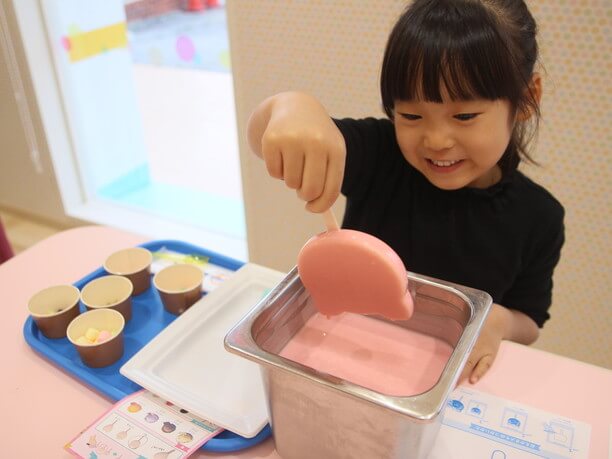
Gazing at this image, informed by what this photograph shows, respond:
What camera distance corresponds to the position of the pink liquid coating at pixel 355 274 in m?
0.62

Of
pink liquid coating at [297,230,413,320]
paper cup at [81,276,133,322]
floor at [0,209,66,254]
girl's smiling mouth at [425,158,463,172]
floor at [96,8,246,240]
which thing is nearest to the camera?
pink liquid coating at [297,230,413,320]

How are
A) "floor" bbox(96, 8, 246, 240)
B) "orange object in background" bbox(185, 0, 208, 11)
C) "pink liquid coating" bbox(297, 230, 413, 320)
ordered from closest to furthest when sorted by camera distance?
1. "pink liquid coating" bbox(297, 230, 413, 320)
2. "orange object in background" bbox(185, 0, 208, 11)
3. "floor" bbox(96, 8, 246, 240)

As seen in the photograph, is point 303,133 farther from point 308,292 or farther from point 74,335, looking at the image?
point 74,335

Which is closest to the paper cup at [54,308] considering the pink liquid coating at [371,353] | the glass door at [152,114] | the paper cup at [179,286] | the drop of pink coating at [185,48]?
the paper cup at [179,286]

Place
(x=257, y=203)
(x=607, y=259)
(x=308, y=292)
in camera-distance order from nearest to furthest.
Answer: (x=308, y=292) < (x=607, y=259) < (x=257, y=203)

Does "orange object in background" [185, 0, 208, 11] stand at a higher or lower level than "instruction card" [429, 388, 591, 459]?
higher

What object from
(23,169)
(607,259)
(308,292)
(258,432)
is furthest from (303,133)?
(23,169)

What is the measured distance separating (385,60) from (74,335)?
0.64m

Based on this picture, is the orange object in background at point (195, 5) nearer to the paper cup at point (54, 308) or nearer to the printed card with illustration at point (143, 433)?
the paper cup at point (54, 308)

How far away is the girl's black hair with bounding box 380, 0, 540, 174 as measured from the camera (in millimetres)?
719

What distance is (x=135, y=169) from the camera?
8.93ft

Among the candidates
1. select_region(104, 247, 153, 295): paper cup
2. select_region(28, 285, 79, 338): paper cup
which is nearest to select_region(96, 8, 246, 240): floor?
select_region(104, 247, 153, 295): paper cup

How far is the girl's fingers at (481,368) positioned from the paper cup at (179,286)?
1.58 feet

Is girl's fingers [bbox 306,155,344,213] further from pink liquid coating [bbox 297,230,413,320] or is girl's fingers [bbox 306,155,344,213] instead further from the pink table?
the pink table
